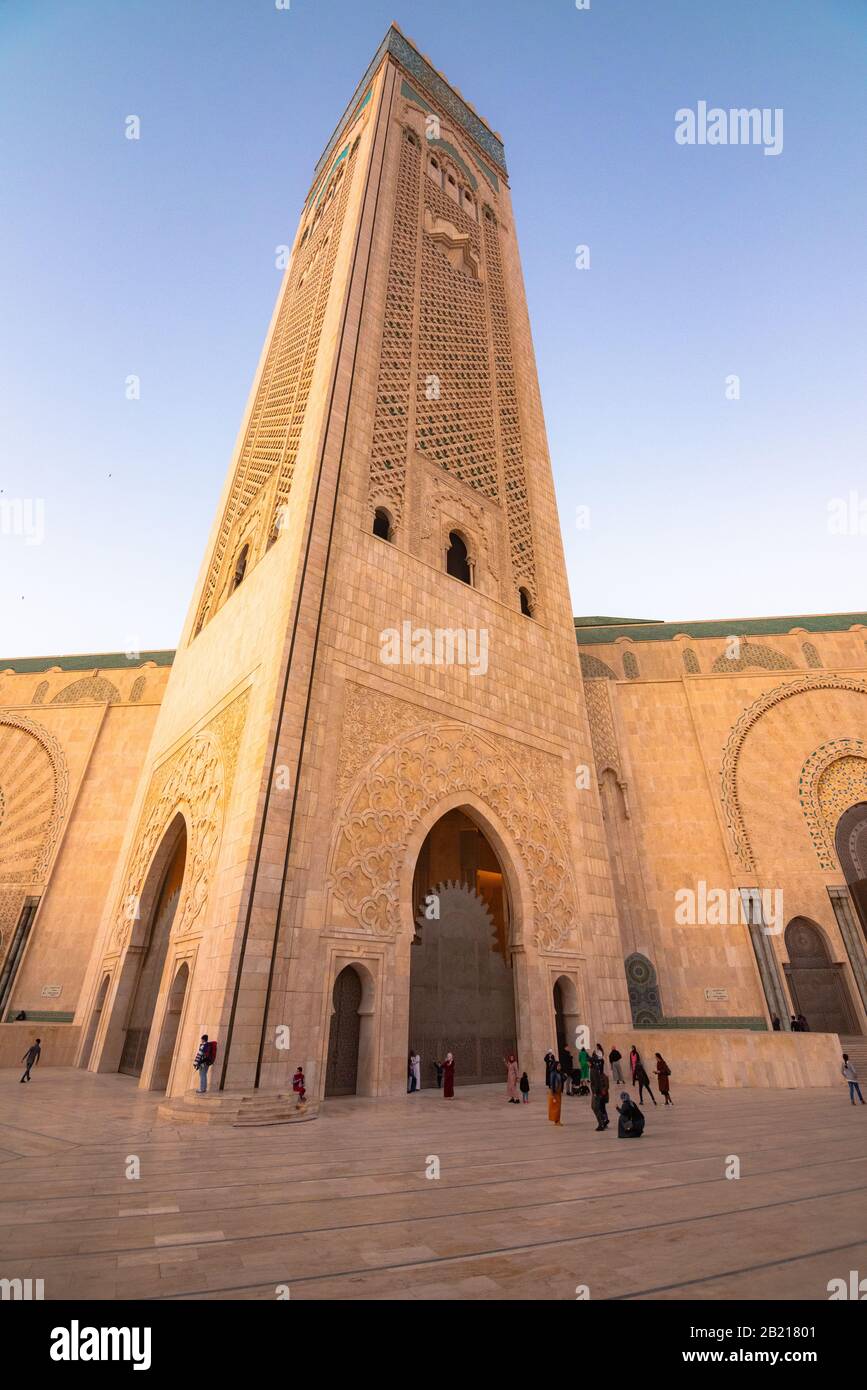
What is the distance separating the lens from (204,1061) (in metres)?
5.61

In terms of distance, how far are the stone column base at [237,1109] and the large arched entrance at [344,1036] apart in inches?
39.4

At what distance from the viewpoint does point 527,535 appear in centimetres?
1207

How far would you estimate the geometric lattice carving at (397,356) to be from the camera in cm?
993

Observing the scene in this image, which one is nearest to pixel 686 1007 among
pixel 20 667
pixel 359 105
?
pixel 20 667

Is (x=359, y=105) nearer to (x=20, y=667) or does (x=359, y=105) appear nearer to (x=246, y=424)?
(x=246, y=424)

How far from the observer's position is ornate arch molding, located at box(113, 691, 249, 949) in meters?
7.52

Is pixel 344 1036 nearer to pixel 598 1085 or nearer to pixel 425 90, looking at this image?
pixel 598 1085

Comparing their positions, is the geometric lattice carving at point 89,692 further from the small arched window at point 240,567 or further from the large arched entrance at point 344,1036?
the large arched entrance at point 344,1036

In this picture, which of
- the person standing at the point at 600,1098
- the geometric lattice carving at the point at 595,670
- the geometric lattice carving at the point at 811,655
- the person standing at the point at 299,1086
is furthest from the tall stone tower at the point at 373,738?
the geometric lattice carving at the point at 811,655

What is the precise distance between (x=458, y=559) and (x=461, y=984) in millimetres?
6346

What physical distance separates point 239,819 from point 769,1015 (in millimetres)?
9430

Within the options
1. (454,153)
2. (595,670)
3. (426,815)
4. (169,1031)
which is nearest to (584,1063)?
(426,815)

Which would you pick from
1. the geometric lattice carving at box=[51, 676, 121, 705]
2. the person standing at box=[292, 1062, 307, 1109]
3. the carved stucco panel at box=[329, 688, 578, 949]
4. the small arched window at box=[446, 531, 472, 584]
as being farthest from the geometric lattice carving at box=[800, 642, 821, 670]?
the geometric lattice carving at box=[51, 676, 121, 705]

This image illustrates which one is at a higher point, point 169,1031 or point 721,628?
point 721,628
